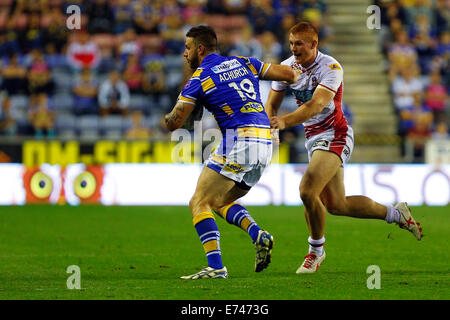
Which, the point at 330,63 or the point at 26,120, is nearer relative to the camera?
the point at 330,63

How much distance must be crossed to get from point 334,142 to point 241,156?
4.43 feet

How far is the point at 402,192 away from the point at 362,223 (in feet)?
11.8

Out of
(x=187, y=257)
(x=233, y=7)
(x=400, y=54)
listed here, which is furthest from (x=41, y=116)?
(x=187, y=257)

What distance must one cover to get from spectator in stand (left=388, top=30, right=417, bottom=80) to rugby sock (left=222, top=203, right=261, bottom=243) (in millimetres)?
14950

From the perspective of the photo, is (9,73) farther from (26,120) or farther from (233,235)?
(233,235)

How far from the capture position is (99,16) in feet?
71.9

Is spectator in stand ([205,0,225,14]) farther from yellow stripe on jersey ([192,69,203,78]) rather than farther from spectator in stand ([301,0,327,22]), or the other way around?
yellow stripe on jersey ([192,69,203,78])

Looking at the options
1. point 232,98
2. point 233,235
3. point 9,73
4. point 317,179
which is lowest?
point 233,235

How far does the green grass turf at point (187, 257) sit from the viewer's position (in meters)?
7.18

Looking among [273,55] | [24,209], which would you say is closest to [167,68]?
[273,55]

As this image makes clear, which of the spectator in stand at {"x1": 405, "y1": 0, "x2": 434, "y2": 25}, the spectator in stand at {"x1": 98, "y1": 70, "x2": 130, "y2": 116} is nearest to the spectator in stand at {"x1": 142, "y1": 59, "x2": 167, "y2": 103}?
the spectator in stand at {"x1": 98, "y1": 70, "x2": 130, "y2": 116}

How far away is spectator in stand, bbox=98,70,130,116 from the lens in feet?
65.8

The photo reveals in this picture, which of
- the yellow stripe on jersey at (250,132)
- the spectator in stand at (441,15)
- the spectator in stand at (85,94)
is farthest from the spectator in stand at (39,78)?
the yellow stripe on jersey at (250,132)

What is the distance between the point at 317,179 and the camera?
8578 millimetres
